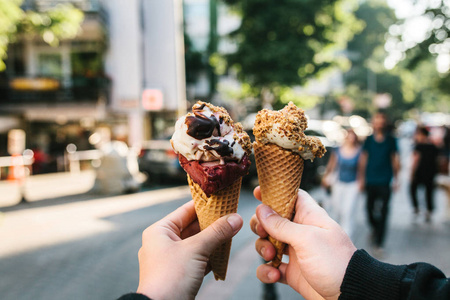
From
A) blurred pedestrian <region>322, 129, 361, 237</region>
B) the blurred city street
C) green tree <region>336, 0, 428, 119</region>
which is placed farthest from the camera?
green tree <region>336, 0, 428, 119</region>

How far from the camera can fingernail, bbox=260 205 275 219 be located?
85.0 inches

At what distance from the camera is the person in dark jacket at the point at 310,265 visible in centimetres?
160

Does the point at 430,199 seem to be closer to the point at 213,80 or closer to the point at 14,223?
the point at 14,223

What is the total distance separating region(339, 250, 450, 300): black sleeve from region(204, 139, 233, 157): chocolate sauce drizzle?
85cm

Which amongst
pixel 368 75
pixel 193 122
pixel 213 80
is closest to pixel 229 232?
pixel 193 122

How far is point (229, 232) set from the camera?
1.94 meters

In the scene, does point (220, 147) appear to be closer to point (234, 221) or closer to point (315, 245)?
point (234, 221)

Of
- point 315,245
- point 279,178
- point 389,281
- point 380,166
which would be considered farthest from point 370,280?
point 380,166

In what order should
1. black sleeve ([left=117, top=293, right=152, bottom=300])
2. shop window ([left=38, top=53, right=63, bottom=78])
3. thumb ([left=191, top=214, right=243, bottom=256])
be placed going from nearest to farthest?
black sleeve ([left=117, top=293, right=152, bottom=300])
thumb ([left=191, top=214, right=243, bottom=256])
shop window ([left=38, top=53, right=63, bottom=78])

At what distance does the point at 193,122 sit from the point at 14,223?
23.0ft

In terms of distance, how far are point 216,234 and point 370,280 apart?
785 millimetres

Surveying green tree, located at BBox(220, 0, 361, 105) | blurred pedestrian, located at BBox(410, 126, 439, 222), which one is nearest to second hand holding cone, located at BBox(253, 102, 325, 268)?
blurred pedestrian, located at BBox(410, 126, 439, 222)

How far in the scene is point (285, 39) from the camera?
1789 centimetres

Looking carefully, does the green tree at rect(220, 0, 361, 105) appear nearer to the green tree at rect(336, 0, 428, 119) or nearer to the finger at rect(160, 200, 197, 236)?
the finger at rect(160, 200, 197, 236)
